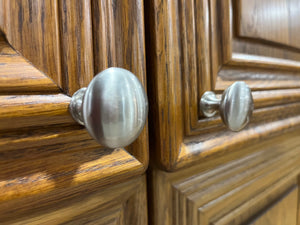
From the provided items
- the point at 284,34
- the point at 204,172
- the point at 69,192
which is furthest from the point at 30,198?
the point at 284,34

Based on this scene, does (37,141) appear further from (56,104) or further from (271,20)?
(271,20)

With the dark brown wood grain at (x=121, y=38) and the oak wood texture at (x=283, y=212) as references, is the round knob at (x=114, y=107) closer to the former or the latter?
the dark brown wood grain at (x=121, y=38)

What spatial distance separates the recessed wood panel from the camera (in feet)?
0.68

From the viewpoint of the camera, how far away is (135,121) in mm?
96

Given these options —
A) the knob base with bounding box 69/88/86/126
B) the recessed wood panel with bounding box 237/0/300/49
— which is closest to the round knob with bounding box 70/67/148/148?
the knob base with bounding box 69/88/86/126

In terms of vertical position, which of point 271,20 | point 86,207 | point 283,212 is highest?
point 271,20

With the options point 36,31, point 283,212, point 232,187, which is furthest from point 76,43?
point 283,212

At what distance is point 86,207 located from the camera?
0.13 metres

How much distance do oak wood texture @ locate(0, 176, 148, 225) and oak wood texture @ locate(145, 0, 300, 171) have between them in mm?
28

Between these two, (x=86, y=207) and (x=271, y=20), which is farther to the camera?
(x=271, y=20)

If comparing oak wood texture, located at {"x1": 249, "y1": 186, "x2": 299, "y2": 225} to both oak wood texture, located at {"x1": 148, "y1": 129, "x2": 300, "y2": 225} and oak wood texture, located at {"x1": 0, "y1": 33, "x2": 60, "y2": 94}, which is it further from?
oak wood texture, located at {"x1": 0, "y1": 33, "x2": 60, "y2": 94}

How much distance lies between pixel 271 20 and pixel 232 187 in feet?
0.54

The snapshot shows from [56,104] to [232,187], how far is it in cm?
17

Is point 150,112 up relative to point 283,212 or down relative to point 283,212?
up
